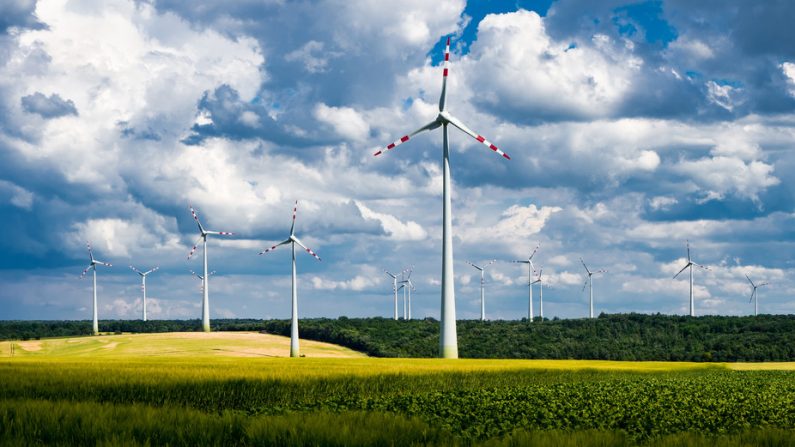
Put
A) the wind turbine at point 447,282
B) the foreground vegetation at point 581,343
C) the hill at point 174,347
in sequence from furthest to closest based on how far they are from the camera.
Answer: the foreground vegetation at point 581,343 < the hill at point 174,347 < the wind turbine at point 447,282

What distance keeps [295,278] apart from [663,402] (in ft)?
→ 284

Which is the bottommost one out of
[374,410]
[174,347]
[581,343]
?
[581,343]

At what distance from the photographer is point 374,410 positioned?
29.3 metres

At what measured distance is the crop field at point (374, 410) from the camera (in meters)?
20.8

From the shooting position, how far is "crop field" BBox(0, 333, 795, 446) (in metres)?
20.8

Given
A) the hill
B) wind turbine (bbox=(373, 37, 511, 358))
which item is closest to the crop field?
wind turbine (bbox=(373, 37, 511, 358))

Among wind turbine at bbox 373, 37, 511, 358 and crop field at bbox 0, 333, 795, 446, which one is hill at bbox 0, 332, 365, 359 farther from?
crop field at bbox 0, 333, 795, 446

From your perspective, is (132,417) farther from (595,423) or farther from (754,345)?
(754,345)

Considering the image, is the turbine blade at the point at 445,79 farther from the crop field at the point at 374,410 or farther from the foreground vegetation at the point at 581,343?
the foreground vegetation at the point at 581,343

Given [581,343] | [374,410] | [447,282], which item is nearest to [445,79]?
[447,282]

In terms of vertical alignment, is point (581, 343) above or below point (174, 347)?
below

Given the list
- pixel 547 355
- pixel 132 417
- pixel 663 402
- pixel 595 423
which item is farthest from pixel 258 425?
pixel 547 355

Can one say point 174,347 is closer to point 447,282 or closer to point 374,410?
point 447,282

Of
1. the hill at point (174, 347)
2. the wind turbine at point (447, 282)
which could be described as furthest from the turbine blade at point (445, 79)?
the hill at point (174, 347)
